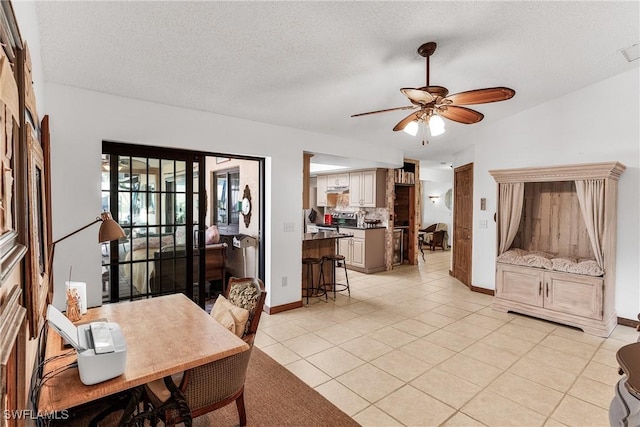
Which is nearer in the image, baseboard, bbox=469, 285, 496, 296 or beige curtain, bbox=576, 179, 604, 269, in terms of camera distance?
beige curtain, bbox=576, 179, 604, 269

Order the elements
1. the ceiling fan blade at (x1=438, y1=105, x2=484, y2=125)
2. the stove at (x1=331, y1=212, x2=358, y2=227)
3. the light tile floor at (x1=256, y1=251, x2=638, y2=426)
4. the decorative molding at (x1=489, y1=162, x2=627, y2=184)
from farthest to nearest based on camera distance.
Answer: the stove at (x1=331, y1=212, x2=358, y2=227), the decorative molding at (x1=489, y1=162, x2=627, y2=184), the ceiling fan blade at (x1=438, y1=105, x2=484, y2=125), the light tile floor at (x1=256, y1=251, x2=638, y2=426)

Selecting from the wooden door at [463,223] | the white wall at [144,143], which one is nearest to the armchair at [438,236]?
the wooden door at [463,223]

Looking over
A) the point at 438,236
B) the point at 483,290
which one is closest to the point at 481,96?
the point at 483,290

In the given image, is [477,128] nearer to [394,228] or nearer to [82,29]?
[394,228]

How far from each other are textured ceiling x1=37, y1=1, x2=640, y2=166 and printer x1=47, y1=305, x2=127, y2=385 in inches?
69.3

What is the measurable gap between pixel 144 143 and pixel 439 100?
2815 mm

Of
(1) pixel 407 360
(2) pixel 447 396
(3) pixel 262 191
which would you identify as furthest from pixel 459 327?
(3) pixel 262 191

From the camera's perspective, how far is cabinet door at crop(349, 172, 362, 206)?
290 inches

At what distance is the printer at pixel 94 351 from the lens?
52.0 inches

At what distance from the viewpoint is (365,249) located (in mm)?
6762

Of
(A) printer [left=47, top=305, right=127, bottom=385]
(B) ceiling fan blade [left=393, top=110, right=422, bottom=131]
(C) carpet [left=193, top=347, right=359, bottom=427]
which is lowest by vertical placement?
(C) carpet [left=193, top=347, right=359, bottom=427]

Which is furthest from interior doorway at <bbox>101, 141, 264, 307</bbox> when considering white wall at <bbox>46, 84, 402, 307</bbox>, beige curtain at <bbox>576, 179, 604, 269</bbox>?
beige curtain at <bbox>576, 179, 604, 269</bbox>

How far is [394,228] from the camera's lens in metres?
7.39

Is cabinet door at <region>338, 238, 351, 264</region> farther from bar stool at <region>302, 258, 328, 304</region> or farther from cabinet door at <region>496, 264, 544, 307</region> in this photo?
A: cabinet door at <region>496, 264, 544, 307</region>
